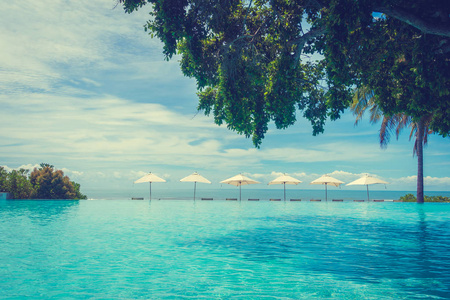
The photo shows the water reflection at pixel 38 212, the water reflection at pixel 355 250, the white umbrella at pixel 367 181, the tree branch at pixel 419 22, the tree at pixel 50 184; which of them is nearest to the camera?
the water reflection at pixel 355 250

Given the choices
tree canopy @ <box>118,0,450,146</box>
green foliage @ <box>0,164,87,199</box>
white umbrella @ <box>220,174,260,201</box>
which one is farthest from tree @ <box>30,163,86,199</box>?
tree canopy @ <box>118,0,450,146</box>

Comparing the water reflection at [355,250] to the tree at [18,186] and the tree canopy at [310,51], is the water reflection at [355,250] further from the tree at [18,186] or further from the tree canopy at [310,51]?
the tree at [18,186]

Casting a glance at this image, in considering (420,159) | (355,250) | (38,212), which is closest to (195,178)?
(38,212)

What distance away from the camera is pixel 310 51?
585 inches

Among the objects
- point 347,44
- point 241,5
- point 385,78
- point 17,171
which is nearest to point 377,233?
point 385,78

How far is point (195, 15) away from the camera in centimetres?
1233

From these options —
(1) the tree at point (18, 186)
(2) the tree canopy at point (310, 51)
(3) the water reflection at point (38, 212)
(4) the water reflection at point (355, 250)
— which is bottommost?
(3) the water reflection at point (38, 212)

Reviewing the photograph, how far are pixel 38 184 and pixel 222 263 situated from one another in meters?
32.2

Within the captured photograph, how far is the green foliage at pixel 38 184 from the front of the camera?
112 feet

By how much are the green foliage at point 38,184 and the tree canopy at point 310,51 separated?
26366mm

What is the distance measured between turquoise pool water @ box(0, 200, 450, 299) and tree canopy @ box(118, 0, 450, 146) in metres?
5.07

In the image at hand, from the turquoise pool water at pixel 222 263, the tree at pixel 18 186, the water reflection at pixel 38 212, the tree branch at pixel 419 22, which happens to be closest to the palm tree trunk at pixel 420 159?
the turquoise pool water at pixel 222 263

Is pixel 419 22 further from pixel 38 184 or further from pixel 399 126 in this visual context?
pixel 38 184

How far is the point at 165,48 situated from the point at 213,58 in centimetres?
257
